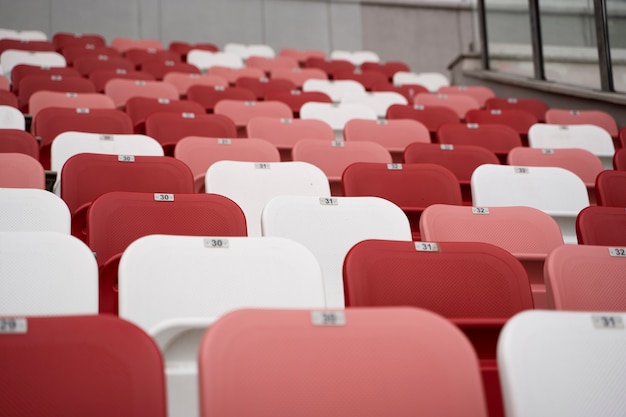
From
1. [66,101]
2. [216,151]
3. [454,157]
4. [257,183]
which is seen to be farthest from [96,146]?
[454,157]

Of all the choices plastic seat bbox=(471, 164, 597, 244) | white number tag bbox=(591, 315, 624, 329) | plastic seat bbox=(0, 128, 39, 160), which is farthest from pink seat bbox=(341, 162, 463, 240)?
white number tag bbox=(591, 315, 624, 329)

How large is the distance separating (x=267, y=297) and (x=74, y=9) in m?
5.71

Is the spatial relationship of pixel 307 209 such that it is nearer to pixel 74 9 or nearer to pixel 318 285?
pixel 318 285

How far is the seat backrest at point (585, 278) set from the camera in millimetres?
1407

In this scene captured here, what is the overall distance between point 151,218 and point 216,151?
2.70 feet

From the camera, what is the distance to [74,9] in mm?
6387

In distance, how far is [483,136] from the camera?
3182mm

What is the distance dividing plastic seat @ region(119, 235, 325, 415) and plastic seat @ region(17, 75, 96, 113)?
2453 mm

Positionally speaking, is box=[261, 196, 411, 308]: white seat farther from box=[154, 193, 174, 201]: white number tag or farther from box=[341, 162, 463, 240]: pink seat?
box=[341, 162, 463, 240]: pink seat

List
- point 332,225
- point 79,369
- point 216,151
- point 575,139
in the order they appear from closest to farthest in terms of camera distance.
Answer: point 79,369, point 332,225, point 216,151, point 575,139

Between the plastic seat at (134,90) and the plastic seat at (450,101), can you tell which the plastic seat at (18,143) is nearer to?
the plastic seat at (134,90)

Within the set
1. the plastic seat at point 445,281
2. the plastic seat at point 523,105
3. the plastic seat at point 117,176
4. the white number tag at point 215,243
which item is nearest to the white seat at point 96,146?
the plastic seat at point 117,176

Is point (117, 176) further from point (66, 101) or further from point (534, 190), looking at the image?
point (66, 101)

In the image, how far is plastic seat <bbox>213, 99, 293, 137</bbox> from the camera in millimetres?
3357
